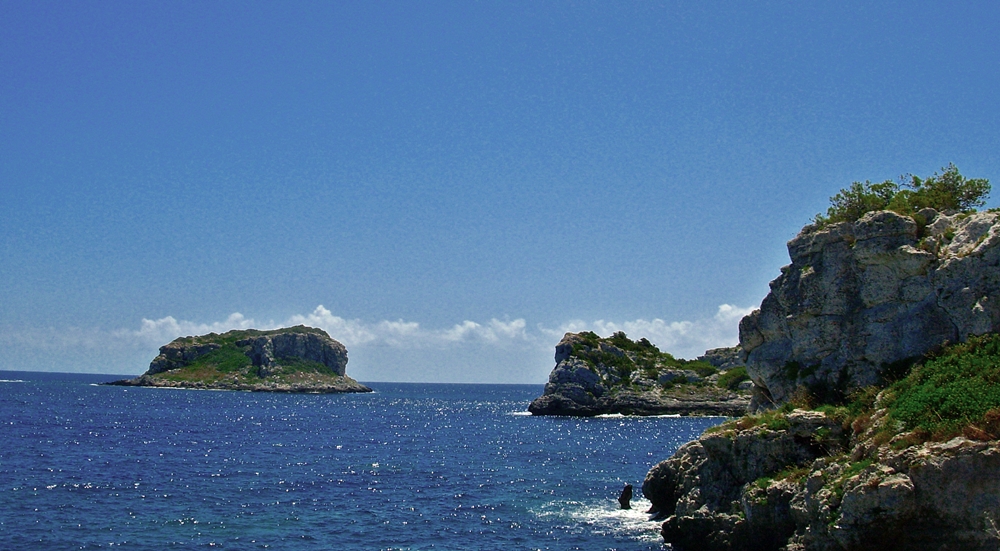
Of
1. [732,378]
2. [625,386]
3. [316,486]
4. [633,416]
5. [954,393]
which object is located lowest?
[316,486]

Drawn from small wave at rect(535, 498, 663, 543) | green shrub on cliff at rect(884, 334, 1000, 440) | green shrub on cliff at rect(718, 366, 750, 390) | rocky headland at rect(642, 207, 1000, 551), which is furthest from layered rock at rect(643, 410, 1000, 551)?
green shrub on cliff at rect(718, 366, 750, 390)

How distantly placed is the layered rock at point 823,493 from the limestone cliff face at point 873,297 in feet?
17.0

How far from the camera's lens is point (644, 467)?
6719 centimetres

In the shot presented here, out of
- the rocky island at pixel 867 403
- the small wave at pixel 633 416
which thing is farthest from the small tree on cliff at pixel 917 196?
the small wave at pixel 633 416

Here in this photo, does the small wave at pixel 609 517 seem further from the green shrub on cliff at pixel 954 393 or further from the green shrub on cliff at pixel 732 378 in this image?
the green shrub on cliff at pixel 732 378

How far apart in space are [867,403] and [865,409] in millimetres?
418

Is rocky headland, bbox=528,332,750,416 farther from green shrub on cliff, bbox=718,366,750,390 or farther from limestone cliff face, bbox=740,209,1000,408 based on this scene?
limestone cliff face, bbox=740,209,1000,408

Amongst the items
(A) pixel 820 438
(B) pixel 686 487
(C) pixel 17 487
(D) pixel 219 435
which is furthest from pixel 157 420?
(A) pixel 820 438

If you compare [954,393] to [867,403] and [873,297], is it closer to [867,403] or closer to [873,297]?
[867,403]

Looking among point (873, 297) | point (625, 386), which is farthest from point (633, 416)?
point (873, 297)

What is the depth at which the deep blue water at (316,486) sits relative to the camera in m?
38.3

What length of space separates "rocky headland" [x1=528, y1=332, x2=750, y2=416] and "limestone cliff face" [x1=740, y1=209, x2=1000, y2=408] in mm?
98986

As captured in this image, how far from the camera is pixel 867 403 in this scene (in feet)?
110

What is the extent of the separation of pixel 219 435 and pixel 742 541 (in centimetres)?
7367
